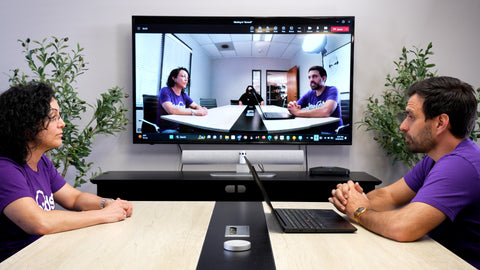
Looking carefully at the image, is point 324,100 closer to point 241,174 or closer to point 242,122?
point 242,122

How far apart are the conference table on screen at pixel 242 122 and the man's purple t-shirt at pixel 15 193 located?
156 cm

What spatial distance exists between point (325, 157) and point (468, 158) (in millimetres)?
1920

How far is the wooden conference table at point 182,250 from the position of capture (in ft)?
3.43

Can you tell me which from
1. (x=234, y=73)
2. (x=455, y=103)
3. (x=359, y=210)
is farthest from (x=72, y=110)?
(x=455, y=103)

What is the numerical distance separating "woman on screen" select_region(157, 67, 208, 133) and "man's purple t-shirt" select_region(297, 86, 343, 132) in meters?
0.90

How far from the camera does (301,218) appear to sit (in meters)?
1.50

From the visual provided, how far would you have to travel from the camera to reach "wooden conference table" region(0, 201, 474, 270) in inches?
41.2

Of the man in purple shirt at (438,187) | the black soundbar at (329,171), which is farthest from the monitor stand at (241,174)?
the man in purple shirt at (438,187)

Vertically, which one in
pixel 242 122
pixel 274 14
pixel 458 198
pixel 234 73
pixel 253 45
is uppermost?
pixel 274 14

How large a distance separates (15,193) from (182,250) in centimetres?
70

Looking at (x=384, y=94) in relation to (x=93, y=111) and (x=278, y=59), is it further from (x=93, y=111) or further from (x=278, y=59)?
(x=93, y=111)

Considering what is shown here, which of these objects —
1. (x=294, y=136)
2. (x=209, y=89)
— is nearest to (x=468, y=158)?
(x=294, y=136)

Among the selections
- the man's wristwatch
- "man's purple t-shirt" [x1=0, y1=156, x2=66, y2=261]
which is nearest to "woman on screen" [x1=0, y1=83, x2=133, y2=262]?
"man's purple t-shirt" [x1=0, y1=156, x2=66, y2=261]

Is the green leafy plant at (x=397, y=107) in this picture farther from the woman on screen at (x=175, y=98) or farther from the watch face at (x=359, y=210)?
the watch face at (x=359, y=210)
